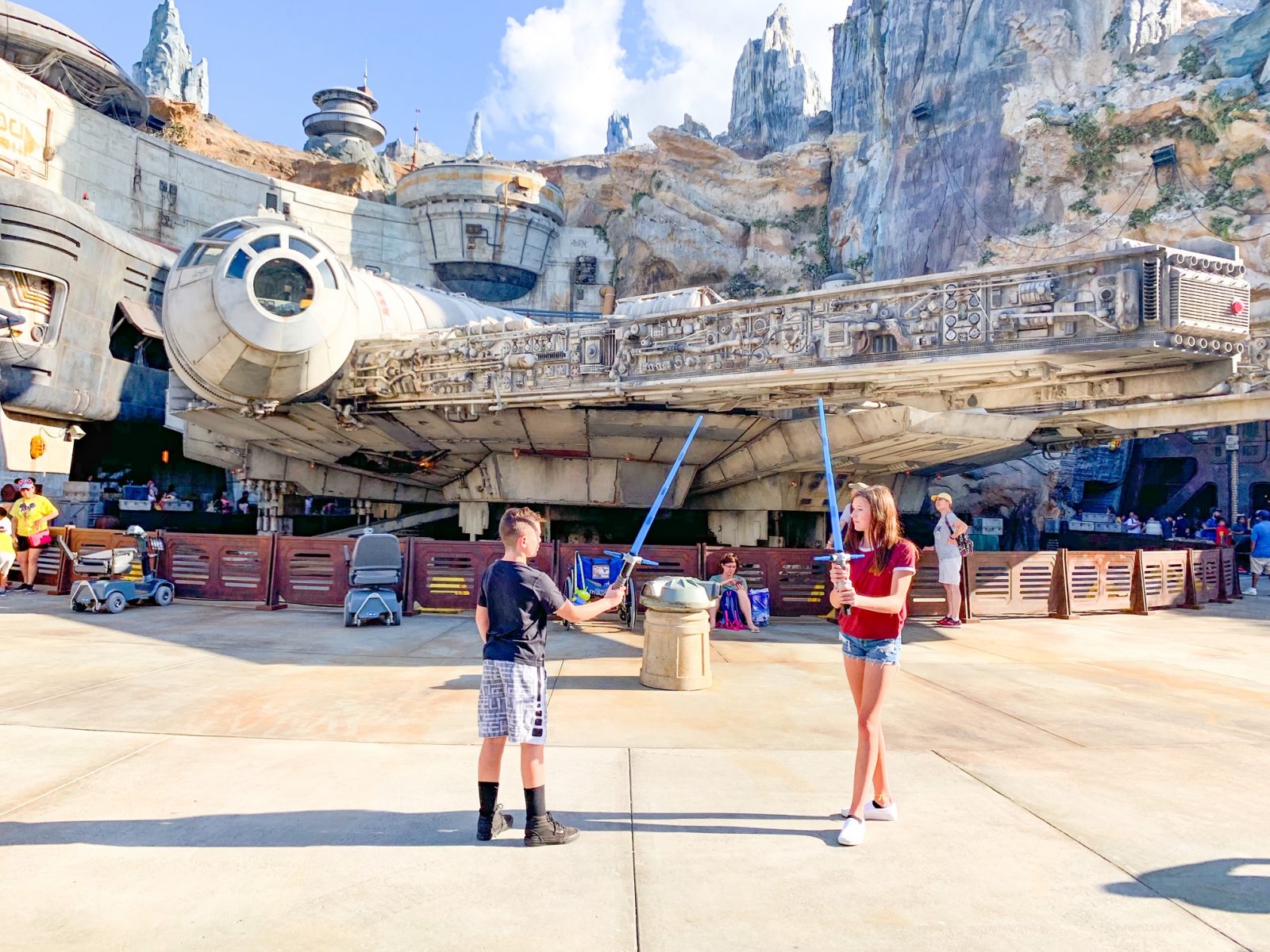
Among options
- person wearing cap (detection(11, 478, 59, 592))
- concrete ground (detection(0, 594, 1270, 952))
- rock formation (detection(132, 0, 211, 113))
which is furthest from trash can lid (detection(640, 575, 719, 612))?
rock formation (detection(132, 0, 211, 113))

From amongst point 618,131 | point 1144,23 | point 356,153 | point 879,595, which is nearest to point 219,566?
point 879,595

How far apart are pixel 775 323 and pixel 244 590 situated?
9869 millimetres

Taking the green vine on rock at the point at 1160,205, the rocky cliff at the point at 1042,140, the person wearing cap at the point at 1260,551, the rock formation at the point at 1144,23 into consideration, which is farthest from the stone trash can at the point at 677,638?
the rock formation at the point at 1144,23

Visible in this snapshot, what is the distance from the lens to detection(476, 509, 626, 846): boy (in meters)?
4.00

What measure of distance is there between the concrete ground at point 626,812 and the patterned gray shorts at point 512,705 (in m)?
0.59

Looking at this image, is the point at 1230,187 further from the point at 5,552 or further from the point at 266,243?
the point at 5,552

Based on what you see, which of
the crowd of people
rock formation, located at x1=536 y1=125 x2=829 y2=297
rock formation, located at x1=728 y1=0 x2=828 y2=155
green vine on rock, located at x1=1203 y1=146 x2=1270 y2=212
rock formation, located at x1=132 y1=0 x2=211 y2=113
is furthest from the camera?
rock formation, located at x1=132 y1=0 x2=211 y2=113

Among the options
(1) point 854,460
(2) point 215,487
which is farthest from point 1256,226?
(2) point 215,487

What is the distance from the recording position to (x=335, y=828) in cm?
408

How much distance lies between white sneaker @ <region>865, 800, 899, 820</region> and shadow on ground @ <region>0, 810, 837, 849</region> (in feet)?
0.73

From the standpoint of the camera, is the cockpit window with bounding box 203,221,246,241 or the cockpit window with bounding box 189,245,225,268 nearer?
the cockpit window with bounding box 189,245,225,268

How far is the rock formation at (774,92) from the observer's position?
82625mm

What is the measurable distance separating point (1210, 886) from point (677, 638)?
15.2ft

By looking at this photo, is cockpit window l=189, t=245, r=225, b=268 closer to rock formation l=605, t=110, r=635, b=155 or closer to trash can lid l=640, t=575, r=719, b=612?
trash can lid l=640, t=575, r=719, b=612
